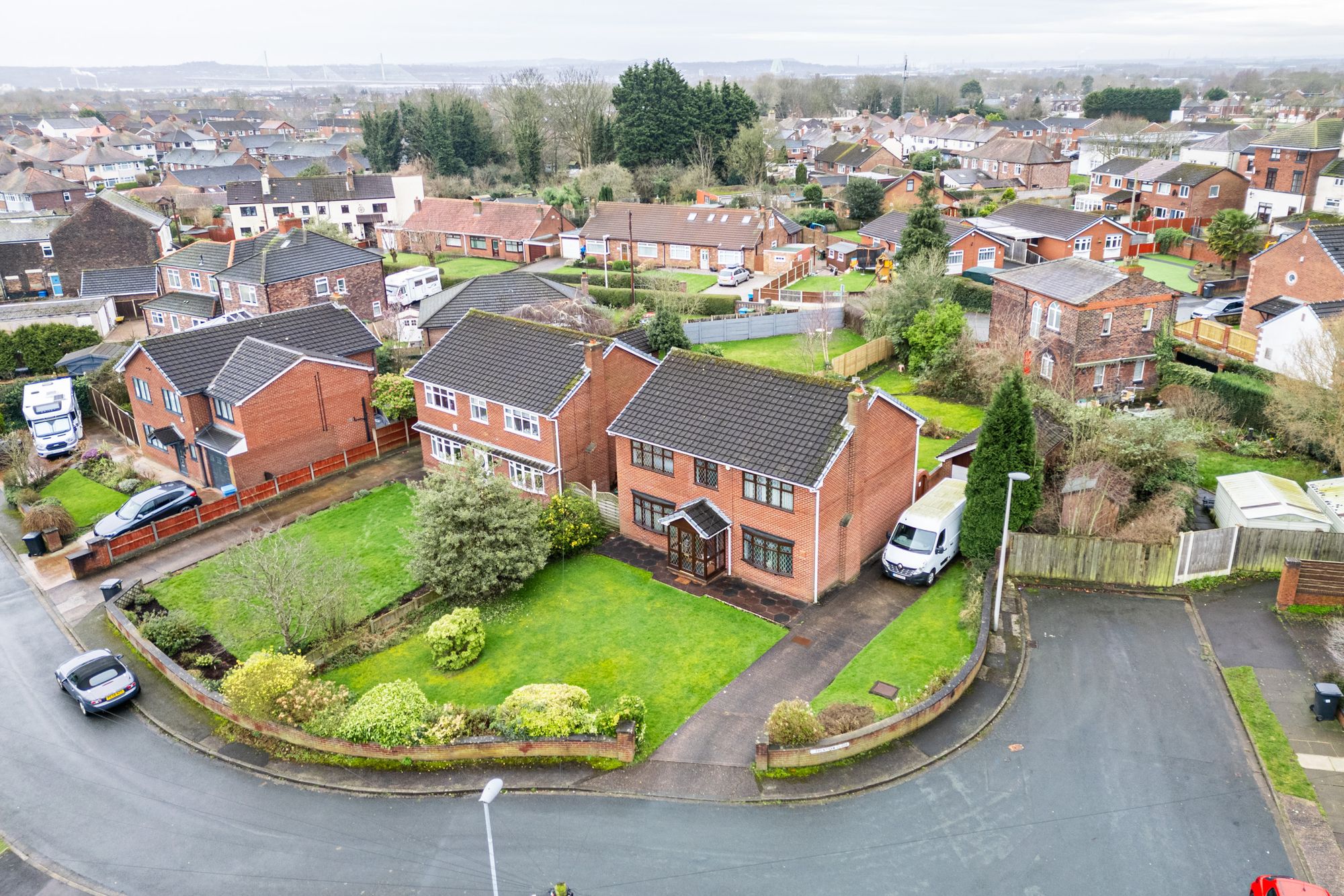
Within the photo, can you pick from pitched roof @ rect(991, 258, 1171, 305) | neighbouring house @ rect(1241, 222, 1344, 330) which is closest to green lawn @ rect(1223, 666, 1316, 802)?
pitched roof @ rect(991, 258, 1171, 305)

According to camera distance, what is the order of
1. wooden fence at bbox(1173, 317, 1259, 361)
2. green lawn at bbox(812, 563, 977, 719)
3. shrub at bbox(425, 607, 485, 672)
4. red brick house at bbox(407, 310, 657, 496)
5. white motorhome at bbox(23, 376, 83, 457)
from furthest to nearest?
wooden fence at bbox(1173, 317, 1259, 361), white motorhome at bbox(23, 376, 83, 457), red brick house at bbox(407, 310, 657, 496), shrub at bbox(425, 607, 485, 672), green lawn at bbox(812, 563, 977, 719)

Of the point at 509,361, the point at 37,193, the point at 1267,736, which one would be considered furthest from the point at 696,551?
the point at 37,193

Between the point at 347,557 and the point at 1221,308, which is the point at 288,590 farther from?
the point at 1221,308

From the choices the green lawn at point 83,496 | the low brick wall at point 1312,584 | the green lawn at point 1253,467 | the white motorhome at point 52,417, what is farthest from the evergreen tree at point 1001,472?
the white motorhome at point 52,417

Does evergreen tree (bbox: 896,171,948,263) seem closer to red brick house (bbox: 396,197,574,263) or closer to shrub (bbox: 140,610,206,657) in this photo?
red brick house (bbox: 396,197,574,263)

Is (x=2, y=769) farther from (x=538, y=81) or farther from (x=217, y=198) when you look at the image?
(x=538, y=81)

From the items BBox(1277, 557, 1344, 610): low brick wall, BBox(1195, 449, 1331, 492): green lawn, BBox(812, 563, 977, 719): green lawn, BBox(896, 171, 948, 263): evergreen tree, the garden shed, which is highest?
BBox(896, 171, 948, 263): evergreen tree

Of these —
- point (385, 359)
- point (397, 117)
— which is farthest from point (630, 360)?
point (397, 117)
